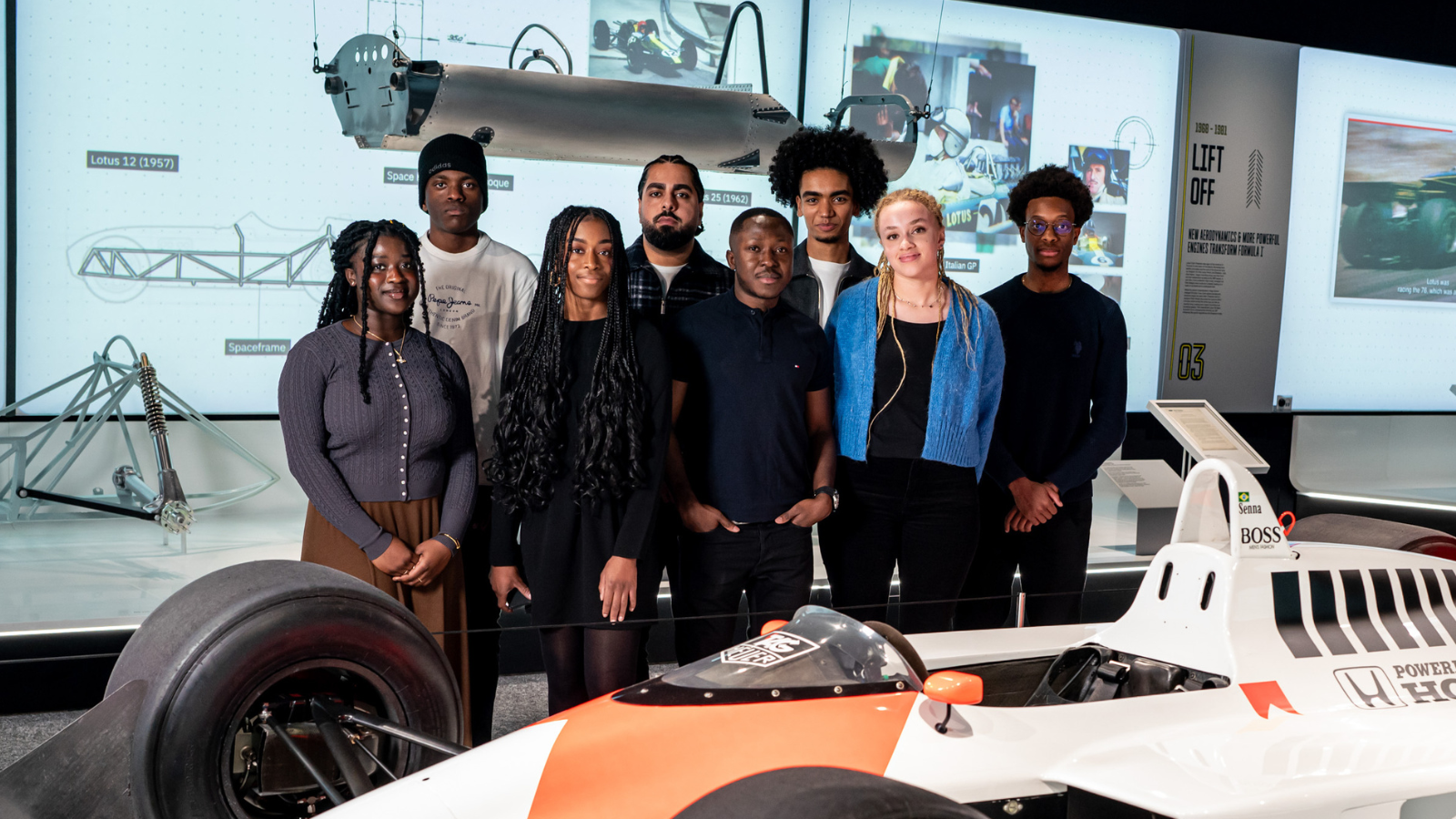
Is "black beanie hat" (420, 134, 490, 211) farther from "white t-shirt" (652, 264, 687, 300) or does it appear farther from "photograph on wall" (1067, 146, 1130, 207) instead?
"photograph on wall" (1067, 146, 1130, 207)

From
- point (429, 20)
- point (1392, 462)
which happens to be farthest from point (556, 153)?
point (1392, 462)

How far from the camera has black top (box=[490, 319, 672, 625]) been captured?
2631 mm

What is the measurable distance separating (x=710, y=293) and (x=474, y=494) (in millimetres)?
966

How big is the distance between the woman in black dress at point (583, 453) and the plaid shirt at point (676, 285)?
444mm

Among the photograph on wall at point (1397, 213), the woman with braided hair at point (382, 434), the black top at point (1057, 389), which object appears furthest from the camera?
the photograph on wall at point (1397, 213)

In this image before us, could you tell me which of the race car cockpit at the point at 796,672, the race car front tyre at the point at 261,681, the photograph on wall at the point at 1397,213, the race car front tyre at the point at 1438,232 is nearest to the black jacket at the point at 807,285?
the race car cockpit at the point at 796,672

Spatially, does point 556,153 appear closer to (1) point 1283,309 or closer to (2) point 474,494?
(2) point 474,494

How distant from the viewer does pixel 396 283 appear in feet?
8.63

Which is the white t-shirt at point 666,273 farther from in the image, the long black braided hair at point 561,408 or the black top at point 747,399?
the long black braided hair at point 561,408

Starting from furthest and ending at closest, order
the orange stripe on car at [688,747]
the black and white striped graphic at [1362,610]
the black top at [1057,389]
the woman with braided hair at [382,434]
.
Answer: the black top at [1057,389], the woman with braided hair at [382,434], the black and white striped graphic at [1362,610], the orange stripe on car at [688,747]

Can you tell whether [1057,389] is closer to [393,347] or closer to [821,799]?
[393,347]

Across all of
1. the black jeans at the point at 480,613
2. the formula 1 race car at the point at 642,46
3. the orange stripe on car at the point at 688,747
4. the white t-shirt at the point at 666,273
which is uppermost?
the formula 1 race car at the point at 642,46

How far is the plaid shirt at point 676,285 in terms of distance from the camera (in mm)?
3156

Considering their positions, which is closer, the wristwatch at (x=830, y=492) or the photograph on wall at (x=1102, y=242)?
the wristwatch at (x=830, y=492)
